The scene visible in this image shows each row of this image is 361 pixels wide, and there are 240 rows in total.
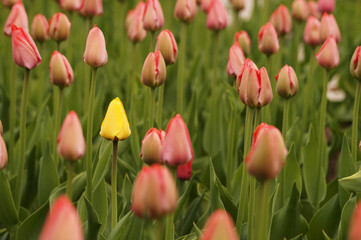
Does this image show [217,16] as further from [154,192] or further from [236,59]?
[154,192]

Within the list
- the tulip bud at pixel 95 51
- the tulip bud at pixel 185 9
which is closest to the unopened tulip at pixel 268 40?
the tulip bud at pixel 185 9

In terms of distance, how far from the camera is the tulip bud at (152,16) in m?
2.24

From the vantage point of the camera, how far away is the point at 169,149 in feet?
4.27

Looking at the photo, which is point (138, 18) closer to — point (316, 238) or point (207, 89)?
point (207, 89)

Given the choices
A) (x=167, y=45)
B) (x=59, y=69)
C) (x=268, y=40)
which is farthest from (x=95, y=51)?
(x=268, y=40)

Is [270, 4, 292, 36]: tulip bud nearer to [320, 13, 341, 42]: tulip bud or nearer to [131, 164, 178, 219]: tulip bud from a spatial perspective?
[320, 13, 341, 42]: tulip bud

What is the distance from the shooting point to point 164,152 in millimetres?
1312

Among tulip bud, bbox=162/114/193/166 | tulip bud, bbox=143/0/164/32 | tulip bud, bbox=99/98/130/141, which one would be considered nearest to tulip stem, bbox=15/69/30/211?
tulip bud, bbox=99/98/130/141

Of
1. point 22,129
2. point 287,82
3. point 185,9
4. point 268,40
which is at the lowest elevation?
point 22,129

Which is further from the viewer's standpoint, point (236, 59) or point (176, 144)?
point (236, 59)

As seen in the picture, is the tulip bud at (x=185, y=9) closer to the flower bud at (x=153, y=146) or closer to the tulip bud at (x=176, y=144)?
the flower bud at (x=153, y=146)

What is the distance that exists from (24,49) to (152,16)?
1.95 feet

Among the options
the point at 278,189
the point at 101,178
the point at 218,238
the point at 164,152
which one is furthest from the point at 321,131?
the point at 218,238

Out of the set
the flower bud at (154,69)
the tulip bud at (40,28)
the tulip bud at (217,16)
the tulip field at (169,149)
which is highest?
the tulip bud at (217,16)
